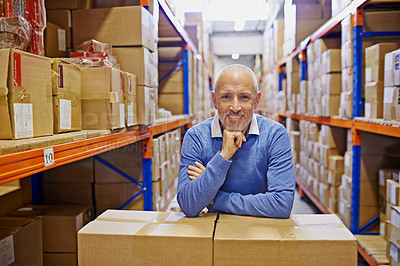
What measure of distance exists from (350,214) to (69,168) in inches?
115

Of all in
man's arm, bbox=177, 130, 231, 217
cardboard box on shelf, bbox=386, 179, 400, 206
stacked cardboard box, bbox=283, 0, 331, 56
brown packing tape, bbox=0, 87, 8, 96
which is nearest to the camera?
brown packing tape, bbox=0, 87, 8, 96

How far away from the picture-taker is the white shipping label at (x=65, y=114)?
190 centimetres

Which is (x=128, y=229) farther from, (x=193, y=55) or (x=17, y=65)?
(x=193, y=55)

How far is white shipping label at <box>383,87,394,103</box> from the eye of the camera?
2.68 meters

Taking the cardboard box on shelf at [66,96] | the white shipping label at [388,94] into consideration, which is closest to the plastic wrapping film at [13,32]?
the cardboard box on shelf at [66,96]

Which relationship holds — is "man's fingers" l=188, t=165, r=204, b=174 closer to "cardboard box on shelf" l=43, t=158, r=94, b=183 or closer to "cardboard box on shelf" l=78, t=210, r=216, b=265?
"cardboard box on shelf" l=78, t=210, r=216, b=265

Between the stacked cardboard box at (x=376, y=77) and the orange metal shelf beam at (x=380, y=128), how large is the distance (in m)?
0.11

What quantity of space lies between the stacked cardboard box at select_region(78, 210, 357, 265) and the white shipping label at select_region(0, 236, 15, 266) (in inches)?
36.6

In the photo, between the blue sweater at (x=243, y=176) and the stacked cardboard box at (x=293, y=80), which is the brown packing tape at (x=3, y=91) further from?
the stacked cardboard box at (x=293, y=80)

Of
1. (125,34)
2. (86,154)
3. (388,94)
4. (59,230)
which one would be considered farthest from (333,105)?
(59,230)

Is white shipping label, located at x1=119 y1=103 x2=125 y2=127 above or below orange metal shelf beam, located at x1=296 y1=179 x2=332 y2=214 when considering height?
above

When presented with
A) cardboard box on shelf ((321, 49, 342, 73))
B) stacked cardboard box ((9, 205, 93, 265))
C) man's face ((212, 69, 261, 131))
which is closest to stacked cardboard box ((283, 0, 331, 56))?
cardboard box on shelf ((321, 49, 342, 73))

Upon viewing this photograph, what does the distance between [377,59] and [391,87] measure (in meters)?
0.39

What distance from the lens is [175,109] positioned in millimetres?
5438
